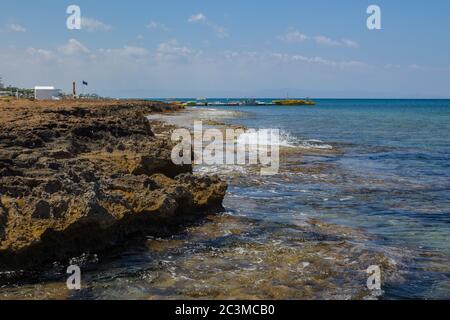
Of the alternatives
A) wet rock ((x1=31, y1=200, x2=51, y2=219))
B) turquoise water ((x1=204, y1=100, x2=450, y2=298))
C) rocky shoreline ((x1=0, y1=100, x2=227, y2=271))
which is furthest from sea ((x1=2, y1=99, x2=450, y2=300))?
wet rock ((x1=31, y1=200, x2=51, y2=219))

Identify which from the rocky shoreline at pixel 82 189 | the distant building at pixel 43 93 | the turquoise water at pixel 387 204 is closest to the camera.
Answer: the rocky shoreline at pixel 82 189

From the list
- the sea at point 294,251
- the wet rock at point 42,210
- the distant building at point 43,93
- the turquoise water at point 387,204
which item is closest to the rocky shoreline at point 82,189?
the wet rock at point 42,210

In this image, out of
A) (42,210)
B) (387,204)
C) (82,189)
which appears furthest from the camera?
(387,204)

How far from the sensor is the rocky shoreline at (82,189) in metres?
7.40

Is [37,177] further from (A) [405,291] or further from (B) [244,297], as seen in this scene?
(A) [405,291]

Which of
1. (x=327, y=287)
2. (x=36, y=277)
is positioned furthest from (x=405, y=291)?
(x=36, y=277)

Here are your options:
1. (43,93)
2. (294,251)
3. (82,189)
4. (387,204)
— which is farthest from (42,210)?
(43,93)

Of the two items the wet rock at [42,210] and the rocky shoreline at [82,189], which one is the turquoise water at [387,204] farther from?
the wet rock at [42,210]

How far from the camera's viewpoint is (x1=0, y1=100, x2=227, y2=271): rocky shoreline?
24.3ft

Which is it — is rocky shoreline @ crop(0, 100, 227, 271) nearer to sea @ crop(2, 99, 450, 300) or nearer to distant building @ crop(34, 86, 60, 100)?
sea @ crop(2, 99, 450, 300)

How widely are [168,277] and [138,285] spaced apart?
1.65 feet

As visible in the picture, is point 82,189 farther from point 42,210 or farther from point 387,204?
point 387,204

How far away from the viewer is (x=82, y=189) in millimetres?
8203

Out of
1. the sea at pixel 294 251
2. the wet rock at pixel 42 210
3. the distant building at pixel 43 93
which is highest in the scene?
the distant building at pixel 43 93
